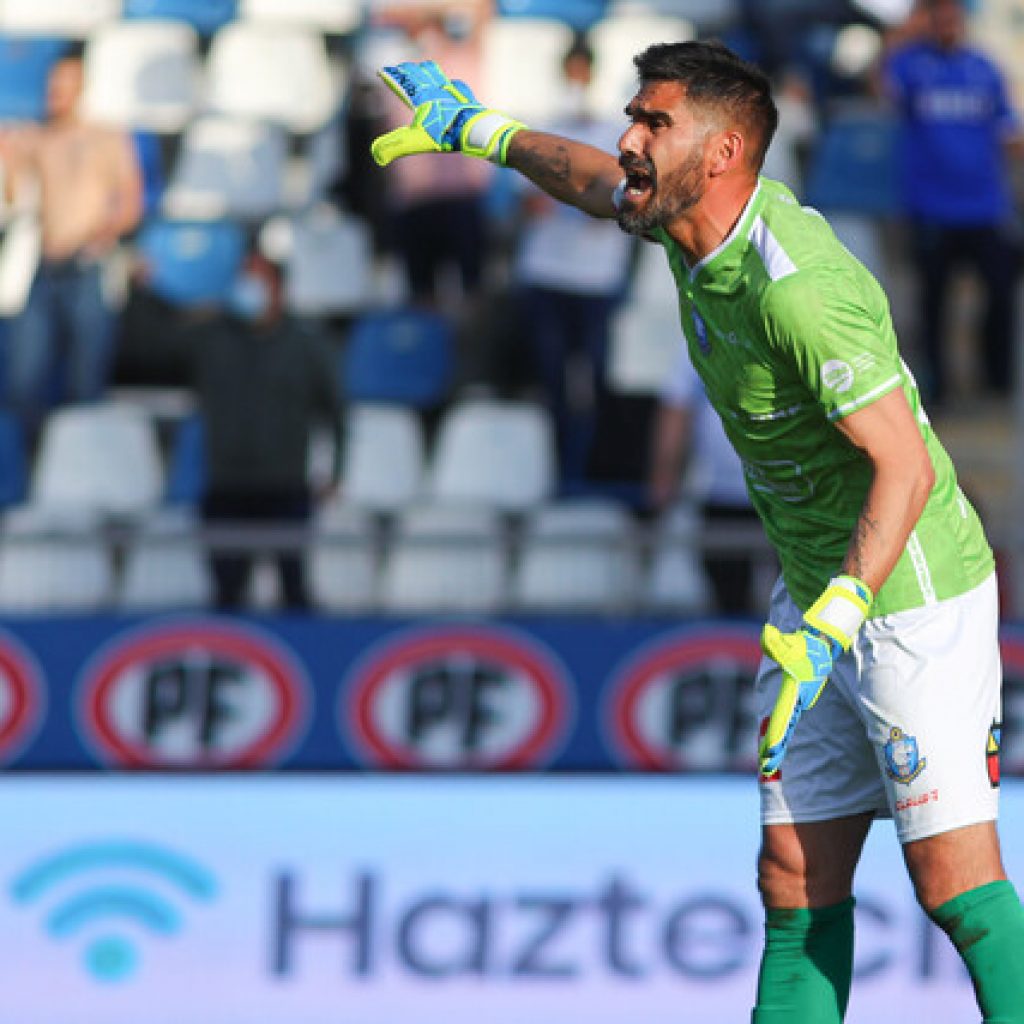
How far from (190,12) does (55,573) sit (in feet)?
18.2

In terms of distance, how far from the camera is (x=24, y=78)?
1160 centimetres

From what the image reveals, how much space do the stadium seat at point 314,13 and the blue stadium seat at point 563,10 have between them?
0.88 meters

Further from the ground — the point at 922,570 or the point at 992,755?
the point at 922,570

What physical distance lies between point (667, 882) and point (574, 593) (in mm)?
1308

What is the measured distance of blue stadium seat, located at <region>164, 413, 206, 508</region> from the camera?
863 centimetres

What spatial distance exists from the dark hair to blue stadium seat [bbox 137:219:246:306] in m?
6.59

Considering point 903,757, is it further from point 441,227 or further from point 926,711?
point 441,227

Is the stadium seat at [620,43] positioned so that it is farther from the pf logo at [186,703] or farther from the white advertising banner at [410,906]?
the white advertising banner at [410,906]

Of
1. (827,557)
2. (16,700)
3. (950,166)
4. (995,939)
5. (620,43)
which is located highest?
(620,43)

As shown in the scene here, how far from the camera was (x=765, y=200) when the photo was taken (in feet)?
12.2

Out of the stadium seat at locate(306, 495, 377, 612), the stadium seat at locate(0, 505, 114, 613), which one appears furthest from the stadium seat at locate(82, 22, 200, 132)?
the stadium seat at locate(306, 495, 377, 612)

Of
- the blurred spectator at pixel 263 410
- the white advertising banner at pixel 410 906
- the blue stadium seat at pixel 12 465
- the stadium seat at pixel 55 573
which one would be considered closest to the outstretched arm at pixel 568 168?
the white advertising banner at pixel 410 906

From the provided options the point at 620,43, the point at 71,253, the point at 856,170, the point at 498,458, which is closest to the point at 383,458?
the point at 498,458

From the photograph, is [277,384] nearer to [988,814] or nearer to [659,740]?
[659,740]
